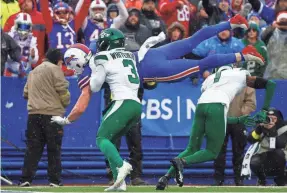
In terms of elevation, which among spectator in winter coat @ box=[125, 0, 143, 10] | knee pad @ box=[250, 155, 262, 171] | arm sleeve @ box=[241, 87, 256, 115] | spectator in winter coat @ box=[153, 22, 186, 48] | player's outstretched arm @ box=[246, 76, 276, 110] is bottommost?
knee pad @ box=[250, 155, 262, 171]

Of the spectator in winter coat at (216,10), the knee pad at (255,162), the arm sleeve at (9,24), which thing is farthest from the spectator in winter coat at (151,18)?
the knee pad at (255,162)

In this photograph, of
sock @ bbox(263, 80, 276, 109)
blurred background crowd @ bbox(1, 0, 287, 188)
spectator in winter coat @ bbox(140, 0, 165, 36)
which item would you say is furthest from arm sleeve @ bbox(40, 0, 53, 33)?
sock @ bbox(263, 80, 276, 109)

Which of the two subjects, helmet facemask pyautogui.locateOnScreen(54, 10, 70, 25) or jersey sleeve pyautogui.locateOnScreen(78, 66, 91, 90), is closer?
jersey sleeve pyautogui.locateOnScreen(78, 66, 91, 90)

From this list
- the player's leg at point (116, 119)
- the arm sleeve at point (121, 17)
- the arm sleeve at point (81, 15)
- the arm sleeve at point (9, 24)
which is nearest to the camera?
the player's leg at point (116, 119)

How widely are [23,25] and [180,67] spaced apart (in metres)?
3.68

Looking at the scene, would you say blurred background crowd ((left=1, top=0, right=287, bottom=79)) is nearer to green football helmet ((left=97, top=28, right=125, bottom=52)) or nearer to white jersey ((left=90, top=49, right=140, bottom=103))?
green football helmet ((left=97, top=28, right=125, bottom=52))

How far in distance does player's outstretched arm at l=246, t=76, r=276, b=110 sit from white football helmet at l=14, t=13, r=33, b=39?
4.12 metres

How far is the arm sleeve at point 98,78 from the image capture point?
13.8m

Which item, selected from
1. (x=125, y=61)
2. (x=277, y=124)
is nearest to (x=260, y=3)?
(x=277, y=124)

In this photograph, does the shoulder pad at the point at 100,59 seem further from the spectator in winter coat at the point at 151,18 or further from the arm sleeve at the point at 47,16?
the spectator in winter coat at the point at 151,18

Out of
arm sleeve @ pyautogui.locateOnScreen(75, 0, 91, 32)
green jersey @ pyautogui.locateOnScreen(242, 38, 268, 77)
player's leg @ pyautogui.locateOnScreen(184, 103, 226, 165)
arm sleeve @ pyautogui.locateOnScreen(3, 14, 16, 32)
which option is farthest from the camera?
arm sleeve @ pyautogui.locateOnScreen(75, 0, 91, 32)

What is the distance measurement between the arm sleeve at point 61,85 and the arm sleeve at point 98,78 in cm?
244

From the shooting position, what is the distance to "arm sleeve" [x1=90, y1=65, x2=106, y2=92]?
13828mm

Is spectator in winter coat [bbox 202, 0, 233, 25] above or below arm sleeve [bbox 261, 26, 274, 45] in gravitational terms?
above
